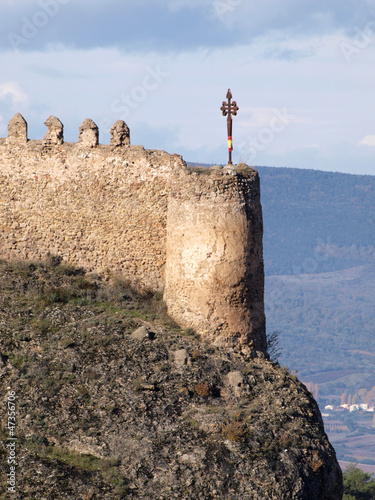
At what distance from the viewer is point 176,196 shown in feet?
82.7

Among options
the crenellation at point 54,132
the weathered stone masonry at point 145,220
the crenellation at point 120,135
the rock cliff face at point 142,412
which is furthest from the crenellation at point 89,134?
the rock cliff face at point 142,412

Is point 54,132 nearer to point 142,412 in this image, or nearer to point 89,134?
point 89,134

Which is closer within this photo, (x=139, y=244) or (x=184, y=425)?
(x=184, y=425)

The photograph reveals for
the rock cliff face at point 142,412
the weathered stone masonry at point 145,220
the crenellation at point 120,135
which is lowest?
the rock cliff face at point 142,412

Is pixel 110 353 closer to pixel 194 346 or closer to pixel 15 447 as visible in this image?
pixel 194 346

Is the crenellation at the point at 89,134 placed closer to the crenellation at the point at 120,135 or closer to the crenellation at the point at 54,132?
the crenellation at the point at 120,135

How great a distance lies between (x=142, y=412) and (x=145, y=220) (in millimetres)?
6799

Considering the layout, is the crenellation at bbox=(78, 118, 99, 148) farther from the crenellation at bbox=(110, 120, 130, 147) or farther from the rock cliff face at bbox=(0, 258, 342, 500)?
the rock cliff face at bbox=(0, 258, 342, 500)

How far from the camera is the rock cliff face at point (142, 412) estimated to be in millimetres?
20156

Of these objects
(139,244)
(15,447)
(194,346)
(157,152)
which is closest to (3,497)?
(15,447)

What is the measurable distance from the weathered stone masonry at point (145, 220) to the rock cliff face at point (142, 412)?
3.43ft

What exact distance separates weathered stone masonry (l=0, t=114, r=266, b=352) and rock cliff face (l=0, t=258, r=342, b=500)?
1.04 metres

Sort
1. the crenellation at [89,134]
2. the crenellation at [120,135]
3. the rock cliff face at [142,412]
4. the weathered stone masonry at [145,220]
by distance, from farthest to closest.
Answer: the crenellation at [89,134] < the crenellation at [120,135] < the weathered stone masonry at [145,220] < the rock cliff face at [142,412]

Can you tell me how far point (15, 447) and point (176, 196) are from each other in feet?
27.8
